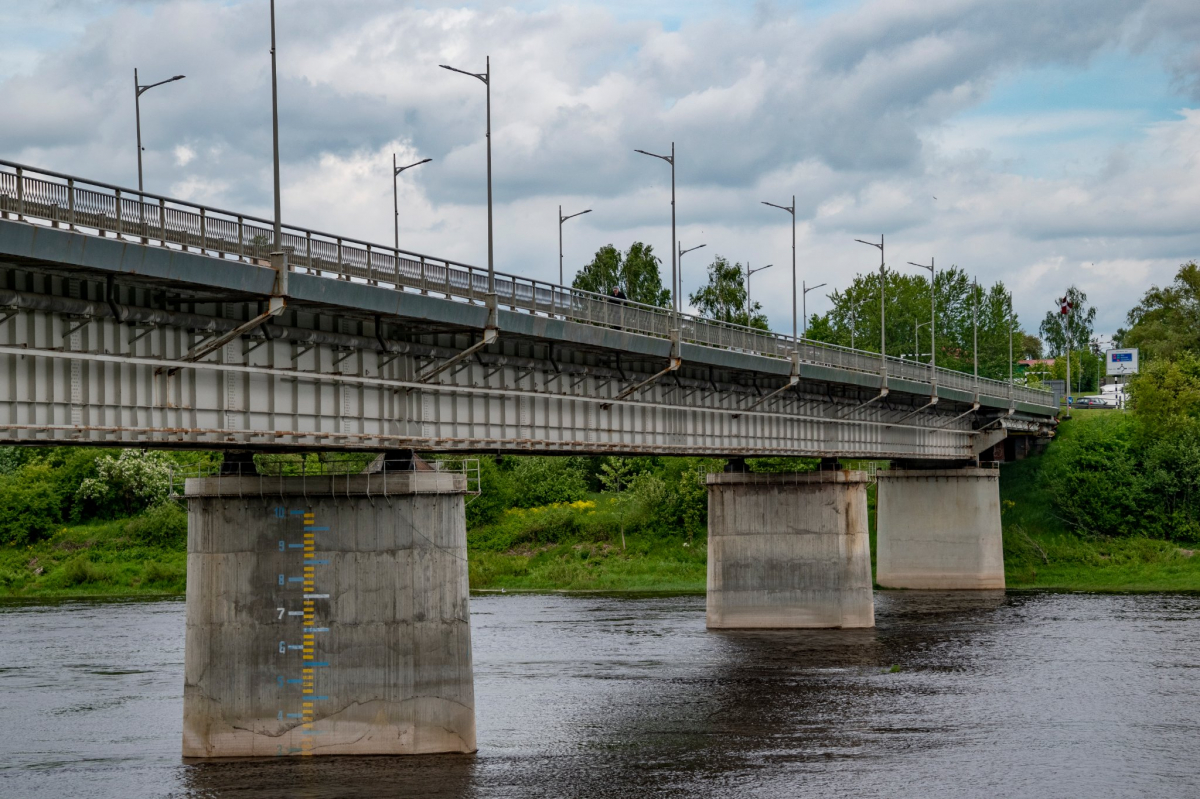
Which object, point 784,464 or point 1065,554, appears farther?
point 784,464

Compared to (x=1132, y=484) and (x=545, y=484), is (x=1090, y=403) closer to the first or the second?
(x=1132, y=484)

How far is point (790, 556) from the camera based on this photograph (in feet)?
210

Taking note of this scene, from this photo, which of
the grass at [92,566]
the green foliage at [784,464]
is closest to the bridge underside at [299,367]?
the green foliage at [784,464]

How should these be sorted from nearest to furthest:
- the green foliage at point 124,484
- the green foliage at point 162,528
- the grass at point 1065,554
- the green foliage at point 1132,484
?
1. the grass at point 1065,554
2. the green foliage at point 1132,484
3. the green foliage at point 162,528
4. the green foliage at point 124,484

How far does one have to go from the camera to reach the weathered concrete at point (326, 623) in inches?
1336

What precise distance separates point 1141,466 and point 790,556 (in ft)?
133

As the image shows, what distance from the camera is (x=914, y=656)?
5472 cm

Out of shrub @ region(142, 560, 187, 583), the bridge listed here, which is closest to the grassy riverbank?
shrub @ region(142, 560, 187, 583)

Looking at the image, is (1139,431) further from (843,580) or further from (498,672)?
(498,672)

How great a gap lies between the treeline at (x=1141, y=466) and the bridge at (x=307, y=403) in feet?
167

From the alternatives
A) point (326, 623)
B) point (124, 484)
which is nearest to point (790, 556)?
point (326, 623)

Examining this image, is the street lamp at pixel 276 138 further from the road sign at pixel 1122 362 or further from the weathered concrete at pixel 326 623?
the road sign at pixel 1122 362

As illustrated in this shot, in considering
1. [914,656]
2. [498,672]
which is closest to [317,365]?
[498,672]

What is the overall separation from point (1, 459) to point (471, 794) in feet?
291
